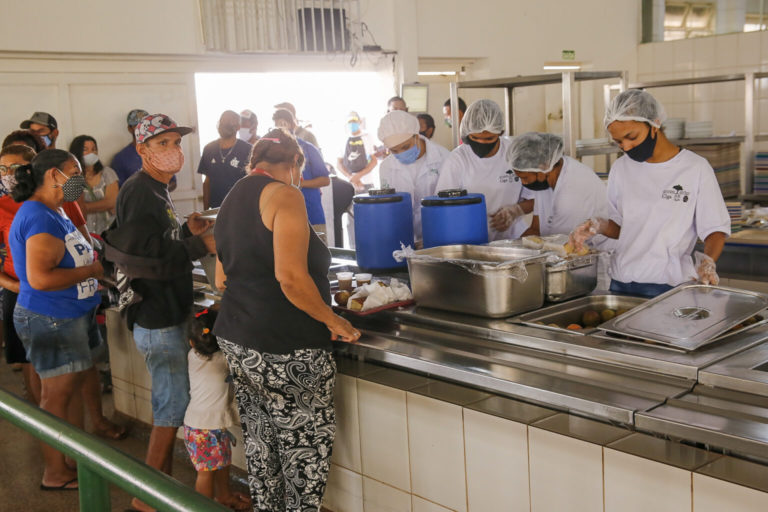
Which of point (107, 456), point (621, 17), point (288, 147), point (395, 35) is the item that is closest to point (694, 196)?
point (288, 147)

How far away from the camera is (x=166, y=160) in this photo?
270cm

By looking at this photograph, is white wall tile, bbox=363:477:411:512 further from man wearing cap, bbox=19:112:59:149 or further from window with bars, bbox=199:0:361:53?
window with bars, bbox=199:0:361:53

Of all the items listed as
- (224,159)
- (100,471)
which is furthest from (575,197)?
(224,159)

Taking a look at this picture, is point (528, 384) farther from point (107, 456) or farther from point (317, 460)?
point (107, 456)

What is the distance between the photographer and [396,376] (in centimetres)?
229

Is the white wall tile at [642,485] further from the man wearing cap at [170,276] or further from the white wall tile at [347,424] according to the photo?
the man wearing cap at [170,276]

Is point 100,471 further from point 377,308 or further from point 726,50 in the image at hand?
point 726,50

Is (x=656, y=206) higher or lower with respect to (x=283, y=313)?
higher

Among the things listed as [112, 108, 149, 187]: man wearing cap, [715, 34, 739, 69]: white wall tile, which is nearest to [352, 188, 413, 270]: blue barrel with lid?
[112, 108, 149, 187]: man wearing cap

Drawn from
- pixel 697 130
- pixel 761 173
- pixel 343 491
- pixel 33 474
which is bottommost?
pixel 33 474

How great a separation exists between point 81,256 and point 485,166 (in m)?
1.90

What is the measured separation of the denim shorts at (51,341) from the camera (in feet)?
9.90

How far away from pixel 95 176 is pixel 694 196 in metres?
4.23

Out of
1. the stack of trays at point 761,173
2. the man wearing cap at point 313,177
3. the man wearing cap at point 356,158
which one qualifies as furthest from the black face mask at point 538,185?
the man wearing cap at point 356,158
